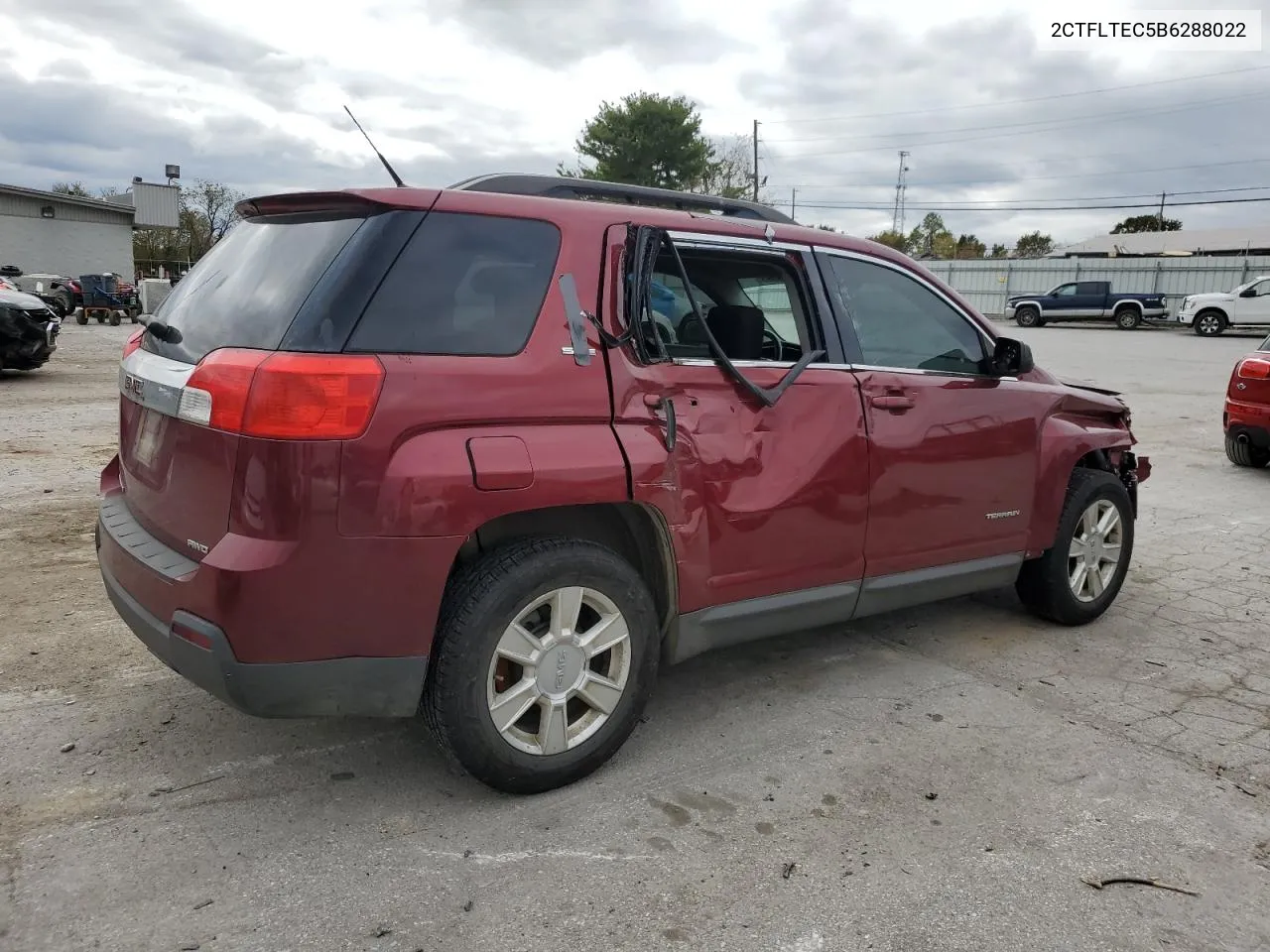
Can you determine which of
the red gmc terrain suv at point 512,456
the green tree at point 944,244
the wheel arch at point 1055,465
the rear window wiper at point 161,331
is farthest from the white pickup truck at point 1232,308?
the green tree at point 944,244

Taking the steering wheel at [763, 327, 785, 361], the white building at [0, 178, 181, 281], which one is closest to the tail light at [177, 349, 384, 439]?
the steering wheel at [763, 327, 785, 361]

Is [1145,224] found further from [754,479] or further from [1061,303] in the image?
[754,479]

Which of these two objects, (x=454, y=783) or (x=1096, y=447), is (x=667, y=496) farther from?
(x=1096, y=447)

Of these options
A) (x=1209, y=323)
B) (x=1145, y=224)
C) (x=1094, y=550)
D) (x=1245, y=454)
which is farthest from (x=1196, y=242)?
(x=1094, y=550)

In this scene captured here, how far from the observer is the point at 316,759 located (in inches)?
124

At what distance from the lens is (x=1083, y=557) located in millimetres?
4629

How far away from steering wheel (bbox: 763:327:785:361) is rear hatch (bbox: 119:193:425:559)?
142 cm

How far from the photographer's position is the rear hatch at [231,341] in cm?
254

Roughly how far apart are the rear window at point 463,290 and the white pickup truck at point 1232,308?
31.6 metres

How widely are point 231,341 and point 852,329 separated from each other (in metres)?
2.26

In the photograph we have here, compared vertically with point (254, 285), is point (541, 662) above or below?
below

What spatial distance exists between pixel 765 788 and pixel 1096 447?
8.68 feet

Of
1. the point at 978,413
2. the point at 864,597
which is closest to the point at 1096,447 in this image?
the point at 978,413

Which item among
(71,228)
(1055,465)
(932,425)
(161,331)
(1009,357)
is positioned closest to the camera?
(161,331)
